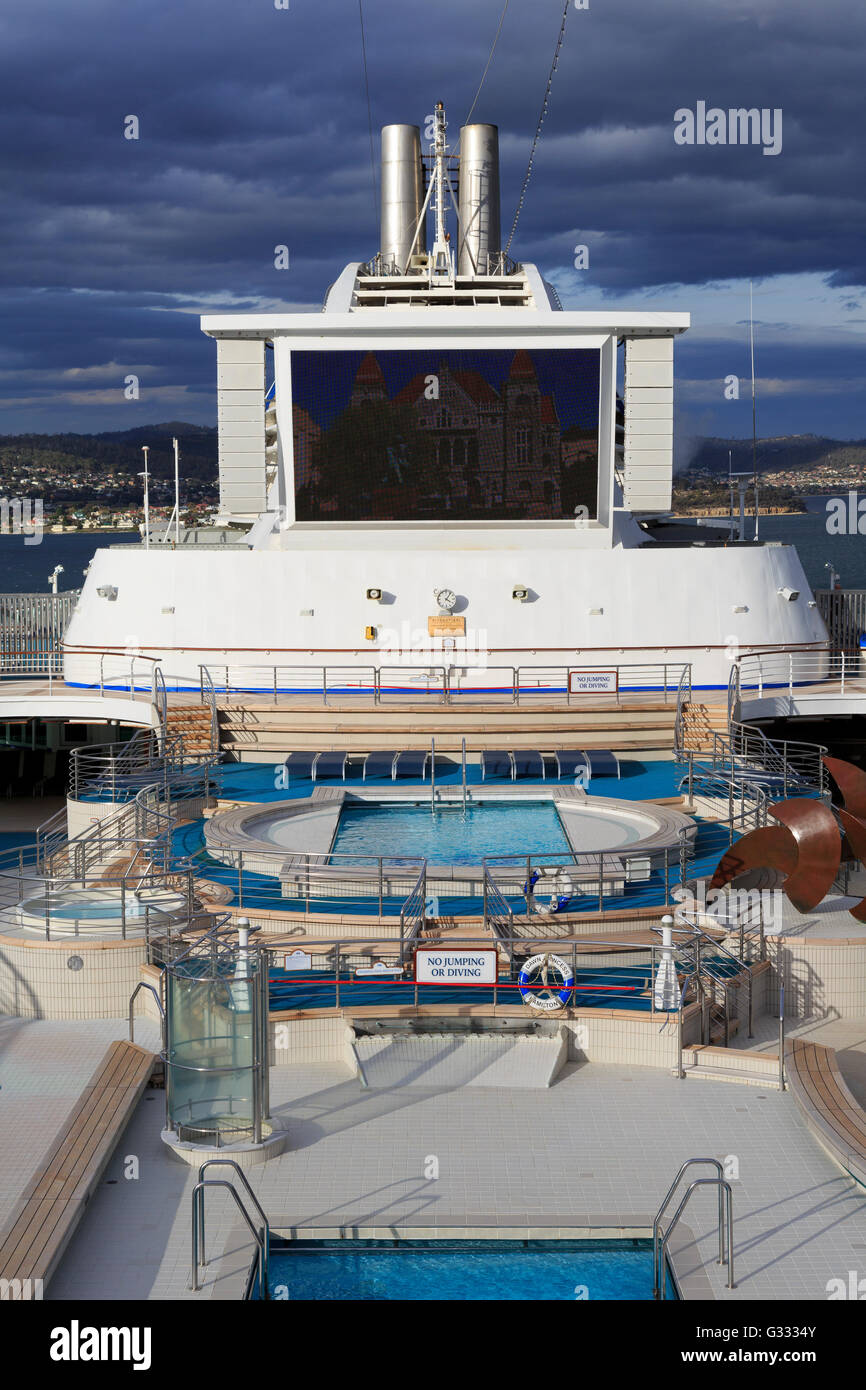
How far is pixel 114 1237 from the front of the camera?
9695mm

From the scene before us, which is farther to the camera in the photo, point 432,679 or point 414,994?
point 432,679

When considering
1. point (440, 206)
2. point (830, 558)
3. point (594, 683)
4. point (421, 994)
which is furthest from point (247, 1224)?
point (830, 558)

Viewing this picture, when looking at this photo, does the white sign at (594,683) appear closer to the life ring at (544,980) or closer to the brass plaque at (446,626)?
the brass plaque at (446,626)

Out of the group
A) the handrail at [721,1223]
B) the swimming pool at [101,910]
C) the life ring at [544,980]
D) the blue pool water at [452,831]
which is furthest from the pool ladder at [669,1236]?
the blue pool water at [452,831]

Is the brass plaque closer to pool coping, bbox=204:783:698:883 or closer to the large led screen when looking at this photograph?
the large led screen

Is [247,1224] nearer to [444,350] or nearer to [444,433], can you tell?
[444,433]

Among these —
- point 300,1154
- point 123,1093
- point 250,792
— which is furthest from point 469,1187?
point 250,792

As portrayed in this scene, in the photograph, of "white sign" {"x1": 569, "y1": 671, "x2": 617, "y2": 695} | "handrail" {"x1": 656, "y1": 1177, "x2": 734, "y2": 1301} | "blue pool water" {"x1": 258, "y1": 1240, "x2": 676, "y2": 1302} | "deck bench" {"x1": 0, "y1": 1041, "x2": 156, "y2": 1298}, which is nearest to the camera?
"handrail" {"x1": 656, "y1": 1177, "x2": 734, "y2": 1301}

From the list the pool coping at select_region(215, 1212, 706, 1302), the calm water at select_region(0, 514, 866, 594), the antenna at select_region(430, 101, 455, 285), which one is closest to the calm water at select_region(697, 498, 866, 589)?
the calm water at select_region(0, 514, 866, 594)

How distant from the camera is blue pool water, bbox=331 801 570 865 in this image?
61.8ft

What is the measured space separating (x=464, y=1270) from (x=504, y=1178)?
1256mm

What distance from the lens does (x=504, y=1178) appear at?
10625mm

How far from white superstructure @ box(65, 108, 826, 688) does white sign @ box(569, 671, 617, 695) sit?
1.34 metres
